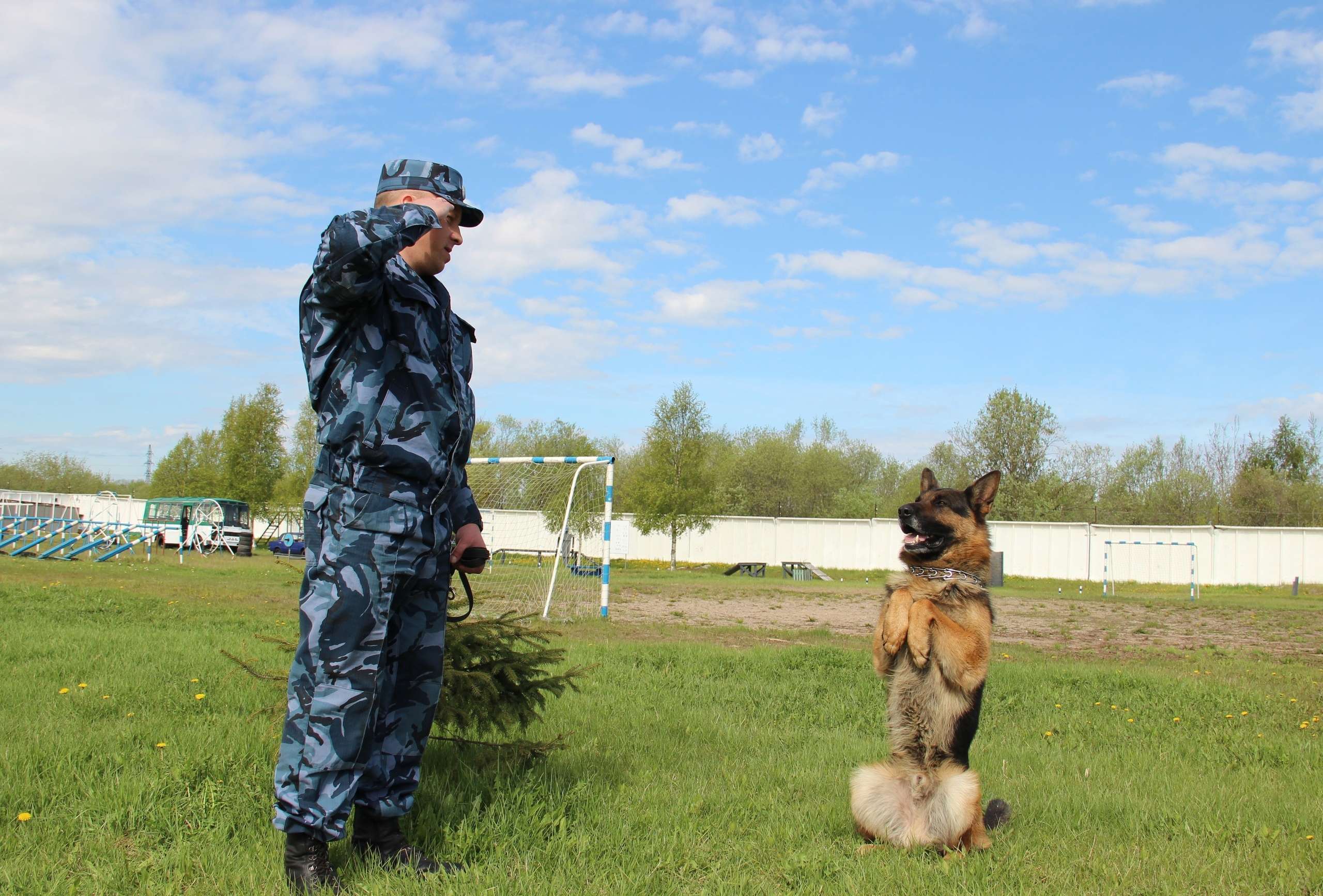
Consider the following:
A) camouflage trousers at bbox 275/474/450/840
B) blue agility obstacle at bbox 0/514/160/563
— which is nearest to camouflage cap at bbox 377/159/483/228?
camouflage trousers at bbox 275/474/450/840

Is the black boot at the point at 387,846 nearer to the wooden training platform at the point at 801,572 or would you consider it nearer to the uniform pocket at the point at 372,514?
the uniform pocket at the point at 372,514

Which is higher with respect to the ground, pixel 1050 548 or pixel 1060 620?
pixel 1050 548

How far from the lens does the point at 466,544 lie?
332 cm

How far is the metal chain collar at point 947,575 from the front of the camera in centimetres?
387

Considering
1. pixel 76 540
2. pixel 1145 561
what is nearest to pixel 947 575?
pixel 76 540

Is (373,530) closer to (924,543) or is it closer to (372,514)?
(372,514)

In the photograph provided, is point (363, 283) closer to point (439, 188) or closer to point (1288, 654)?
point (439, 188)

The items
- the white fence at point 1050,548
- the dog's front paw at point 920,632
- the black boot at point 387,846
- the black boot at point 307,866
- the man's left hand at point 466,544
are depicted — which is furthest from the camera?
the white fence at point 1050,548

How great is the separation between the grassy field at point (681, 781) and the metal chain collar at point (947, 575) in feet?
3.73

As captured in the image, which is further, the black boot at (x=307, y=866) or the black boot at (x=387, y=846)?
the black boot at (x=387, y=846)

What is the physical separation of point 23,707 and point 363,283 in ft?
13.5

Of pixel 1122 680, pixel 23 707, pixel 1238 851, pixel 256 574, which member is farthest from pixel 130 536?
pixel 1238 851

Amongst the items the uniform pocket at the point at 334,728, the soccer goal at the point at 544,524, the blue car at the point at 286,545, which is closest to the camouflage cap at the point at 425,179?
the uniform pocket at the point at 334,728

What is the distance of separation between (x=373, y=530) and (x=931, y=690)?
243 cm
